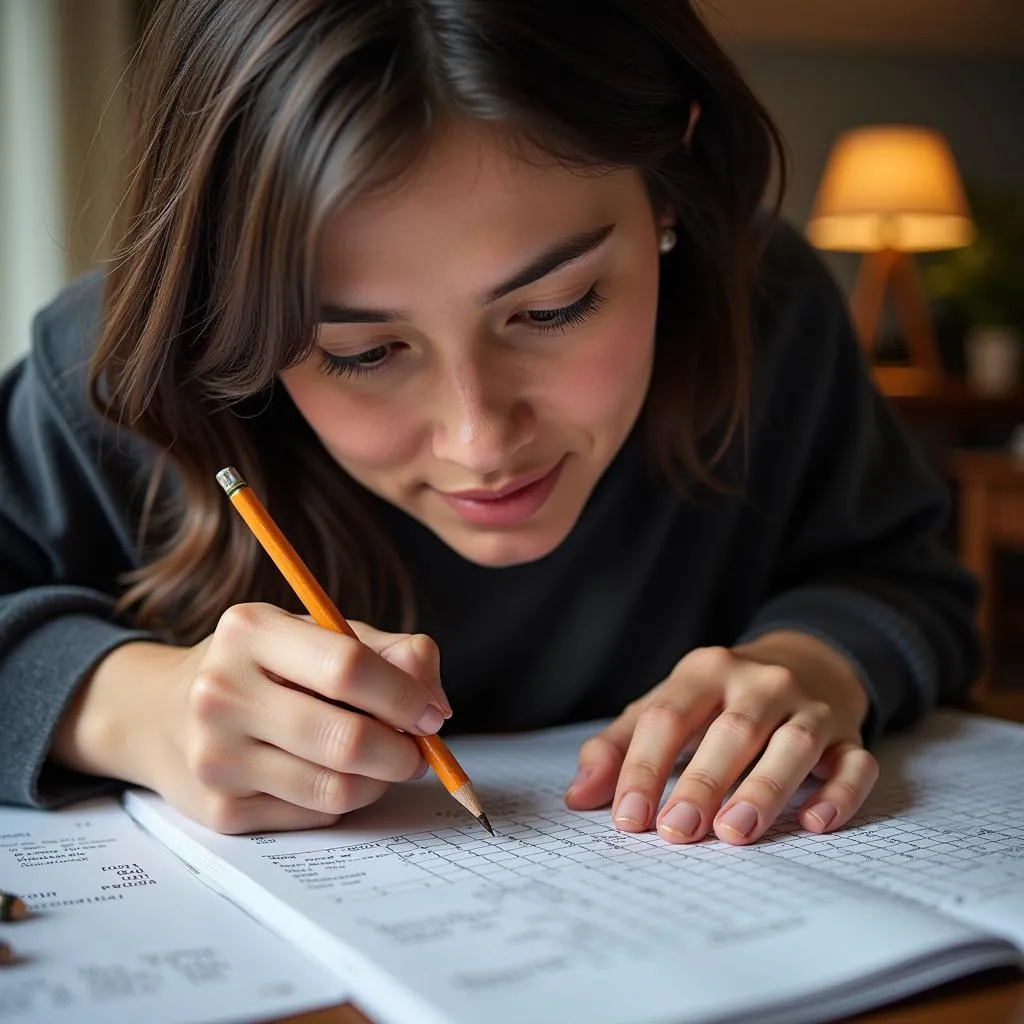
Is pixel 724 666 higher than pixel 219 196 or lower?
lower

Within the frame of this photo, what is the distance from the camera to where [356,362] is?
76 centimetres

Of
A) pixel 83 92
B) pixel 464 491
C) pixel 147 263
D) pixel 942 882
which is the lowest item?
pixel 942 882

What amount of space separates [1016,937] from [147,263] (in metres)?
0.61

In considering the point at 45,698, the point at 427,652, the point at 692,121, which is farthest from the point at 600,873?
the point at 692,121

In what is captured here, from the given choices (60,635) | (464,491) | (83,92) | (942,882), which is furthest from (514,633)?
(83,92)

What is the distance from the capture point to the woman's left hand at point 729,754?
0.65 metres

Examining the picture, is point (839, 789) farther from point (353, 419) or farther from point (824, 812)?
point (353, 419)

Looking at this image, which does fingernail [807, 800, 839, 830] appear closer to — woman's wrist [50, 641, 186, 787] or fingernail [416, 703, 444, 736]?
fingernail [416, 703, 444, 736]

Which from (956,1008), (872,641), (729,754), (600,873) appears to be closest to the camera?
(956,1008)

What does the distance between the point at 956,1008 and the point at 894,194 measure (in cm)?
317

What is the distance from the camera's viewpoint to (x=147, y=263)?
798mm

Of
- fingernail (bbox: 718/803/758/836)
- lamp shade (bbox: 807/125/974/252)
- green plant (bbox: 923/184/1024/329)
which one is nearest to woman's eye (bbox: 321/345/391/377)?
fingernail (bbox: 718/803/758/836)

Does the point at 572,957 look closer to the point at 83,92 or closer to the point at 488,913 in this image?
the point at 488,913

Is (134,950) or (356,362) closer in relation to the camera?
(134,950)
